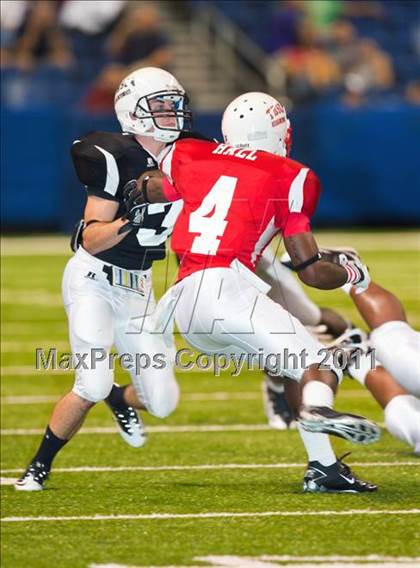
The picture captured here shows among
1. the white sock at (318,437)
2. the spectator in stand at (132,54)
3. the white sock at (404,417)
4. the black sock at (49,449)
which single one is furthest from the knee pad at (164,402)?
the spectator in stand at (132,54)

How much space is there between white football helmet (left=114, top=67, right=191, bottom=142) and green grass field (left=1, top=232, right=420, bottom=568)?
4.24 ft

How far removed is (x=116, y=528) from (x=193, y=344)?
769 mm

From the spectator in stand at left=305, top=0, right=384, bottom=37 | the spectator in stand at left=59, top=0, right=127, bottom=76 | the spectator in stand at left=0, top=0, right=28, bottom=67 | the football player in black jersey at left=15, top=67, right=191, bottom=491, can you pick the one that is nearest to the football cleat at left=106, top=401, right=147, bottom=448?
the football player in black jersey at left=15, top=67, right=191, bottom=491

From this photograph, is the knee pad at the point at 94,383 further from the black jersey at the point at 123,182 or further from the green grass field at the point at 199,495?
the black jersey at the point at 123,182

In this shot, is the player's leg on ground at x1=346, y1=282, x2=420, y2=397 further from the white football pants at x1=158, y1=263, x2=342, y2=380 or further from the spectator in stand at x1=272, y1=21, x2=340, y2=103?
the spectator in stand at x1=272, y1=21, x2=340, y2=103

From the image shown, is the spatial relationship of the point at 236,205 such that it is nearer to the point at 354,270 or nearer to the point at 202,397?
the point at 354,270

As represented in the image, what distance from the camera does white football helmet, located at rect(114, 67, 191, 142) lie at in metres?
5.22

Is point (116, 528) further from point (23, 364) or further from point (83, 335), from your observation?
point (23, 364)

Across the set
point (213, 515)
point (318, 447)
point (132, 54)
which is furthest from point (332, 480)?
point (132, 54)

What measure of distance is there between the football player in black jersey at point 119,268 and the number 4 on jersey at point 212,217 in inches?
9.3

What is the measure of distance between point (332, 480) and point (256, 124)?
1.29m

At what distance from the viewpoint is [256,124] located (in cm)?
502

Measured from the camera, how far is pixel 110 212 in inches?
200

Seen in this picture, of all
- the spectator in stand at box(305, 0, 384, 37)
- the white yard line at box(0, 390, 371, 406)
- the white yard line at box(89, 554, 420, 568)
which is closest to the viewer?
the white yard line at box(89, 554, 420, 568)
